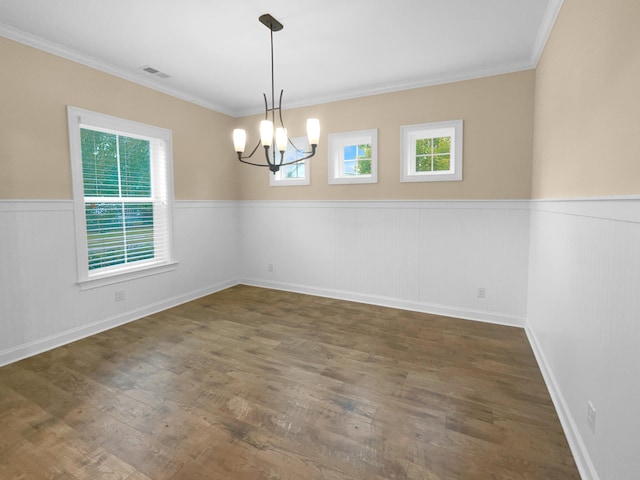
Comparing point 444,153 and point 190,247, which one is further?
point 190,247

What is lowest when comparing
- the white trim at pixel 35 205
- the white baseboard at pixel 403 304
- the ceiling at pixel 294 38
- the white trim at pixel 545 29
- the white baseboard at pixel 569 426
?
the white baseboard at pixel 569 426

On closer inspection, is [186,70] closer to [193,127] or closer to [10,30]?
[193,127]

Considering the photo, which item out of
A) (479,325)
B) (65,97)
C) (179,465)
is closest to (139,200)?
(65,97)

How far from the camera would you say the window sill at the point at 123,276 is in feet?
11.2

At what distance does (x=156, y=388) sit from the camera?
8.01 feet

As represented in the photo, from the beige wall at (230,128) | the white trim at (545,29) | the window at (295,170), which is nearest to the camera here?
the white trim at (545,29)

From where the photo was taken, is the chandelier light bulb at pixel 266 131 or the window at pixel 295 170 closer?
the chandelier light bulb at pixel 266 131

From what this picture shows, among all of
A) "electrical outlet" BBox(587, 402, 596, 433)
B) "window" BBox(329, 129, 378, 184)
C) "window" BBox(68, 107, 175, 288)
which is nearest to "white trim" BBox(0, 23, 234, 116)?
"window" BBox(68, 107, 175, 288)

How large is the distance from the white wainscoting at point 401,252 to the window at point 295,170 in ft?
1.10

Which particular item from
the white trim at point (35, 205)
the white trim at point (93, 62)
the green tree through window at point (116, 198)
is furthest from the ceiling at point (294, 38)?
the white trim at point (35, 205)

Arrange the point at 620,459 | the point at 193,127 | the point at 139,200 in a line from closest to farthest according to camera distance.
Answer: the point at 620,459 → the point at 139,200 → the point at 193,127

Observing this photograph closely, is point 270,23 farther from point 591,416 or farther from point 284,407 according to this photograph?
point 591,416

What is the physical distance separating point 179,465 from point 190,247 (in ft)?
10.9

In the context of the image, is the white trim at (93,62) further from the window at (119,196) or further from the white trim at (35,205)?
the white trim at (35,205)
